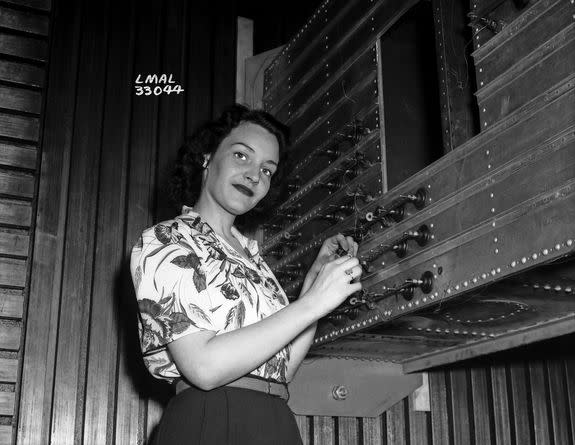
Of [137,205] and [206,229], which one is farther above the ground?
[137,205]

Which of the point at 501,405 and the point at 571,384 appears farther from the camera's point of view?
the point at 501,405

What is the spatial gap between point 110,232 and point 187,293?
1424mm

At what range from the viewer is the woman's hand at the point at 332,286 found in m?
1.92

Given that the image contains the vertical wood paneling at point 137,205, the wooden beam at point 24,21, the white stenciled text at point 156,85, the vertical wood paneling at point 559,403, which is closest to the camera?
the vertical wood paneling at point 559,403

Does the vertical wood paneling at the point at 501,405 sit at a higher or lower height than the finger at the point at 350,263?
lower

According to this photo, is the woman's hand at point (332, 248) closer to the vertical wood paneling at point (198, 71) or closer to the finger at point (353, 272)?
the finger at point (353, 272)

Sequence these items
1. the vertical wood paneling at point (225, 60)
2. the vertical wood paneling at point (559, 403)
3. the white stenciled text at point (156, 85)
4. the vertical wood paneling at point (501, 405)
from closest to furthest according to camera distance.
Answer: the vertical wood paneling at point (559, 403) < the vertical wood paneling at point (501, 405) < the white stenciled text at point (156, 85) < the vertical wood paneling at point (225, 60)

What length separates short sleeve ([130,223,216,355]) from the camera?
1897mm

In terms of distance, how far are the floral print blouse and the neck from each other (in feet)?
0.74

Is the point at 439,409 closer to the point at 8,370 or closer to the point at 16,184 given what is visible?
the point at 8,370

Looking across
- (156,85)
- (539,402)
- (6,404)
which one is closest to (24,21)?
(156,85)

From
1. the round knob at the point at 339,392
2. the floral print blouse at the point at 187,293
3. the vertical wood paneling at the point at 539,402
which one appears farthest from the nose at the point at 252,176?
the vertical wood paneling at the point at 539,402

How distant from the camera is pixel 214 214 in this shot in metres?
2.42

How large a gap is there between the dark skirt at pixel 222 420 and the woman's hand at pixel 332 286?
0.29 m
